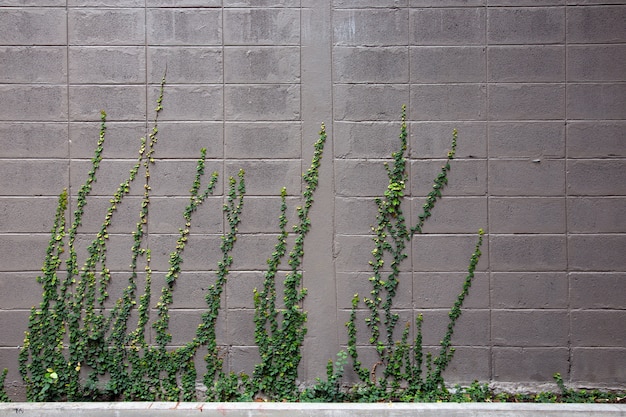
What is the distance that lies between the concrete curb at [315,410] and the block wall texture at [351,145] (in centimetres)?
37

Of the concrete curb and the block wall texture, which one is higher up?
the block wall texture

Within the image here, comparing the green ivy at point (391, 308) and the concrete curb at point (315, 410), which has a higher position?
the green ivy at point (391, 308)

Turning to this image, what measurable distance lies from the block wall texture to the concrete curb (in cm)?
37

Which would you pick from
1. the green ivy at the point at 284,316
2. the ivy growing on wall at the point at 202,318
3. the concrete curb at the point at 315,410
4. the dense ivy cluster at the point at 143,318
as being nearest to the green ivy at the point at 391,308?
the ivy growing on wall at the point at 202,318

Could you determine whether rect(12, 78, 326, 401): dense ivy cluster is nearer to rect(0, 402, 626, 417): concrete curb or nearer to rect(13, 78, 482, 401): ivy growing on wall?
rect(13, 78, 482, 401): ivy growing on wall

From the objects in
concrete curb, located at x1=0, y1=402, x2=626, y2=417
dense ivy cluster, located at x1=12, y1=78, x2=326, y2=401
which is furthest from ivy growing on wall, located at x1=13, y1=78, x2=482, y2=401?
concrete curb, located at x1=0, y1=402, x2=626, y2=417

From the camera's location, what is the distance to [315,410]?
3.75 metres

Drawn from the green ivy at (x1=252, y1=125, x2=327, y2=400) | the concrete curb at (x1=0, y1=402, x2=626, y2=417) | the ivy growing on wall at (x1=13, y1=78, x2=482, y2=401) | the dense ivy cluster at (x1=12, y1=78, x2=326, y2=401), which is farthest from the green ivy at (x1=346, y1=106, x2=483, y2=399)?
the dense ivy cluster at (x1=12, y1=78, x2=326, y2=401)

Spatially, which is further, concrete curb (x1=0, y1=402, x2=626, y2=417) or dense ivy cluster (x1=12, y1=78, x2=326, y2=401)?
dense ivy cluster (x1=12, y1=78, x2=326, y2=401)

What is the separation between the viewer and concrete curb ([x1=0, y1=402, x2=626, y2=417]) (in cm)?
370

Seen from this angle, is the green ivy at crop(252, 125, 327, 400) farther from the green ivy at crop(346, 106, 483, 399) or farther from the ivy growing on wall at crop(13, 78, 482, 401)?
the green ivy at crop(346, 106, 483, 399)

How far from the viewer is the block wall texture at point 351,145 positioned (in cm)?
407

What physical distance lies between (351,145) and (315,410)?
199 centimetres

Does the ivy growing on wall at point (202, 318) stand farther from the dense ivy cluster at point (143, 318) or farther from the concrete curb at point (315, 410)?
the concrete curb at point (315, 410)
